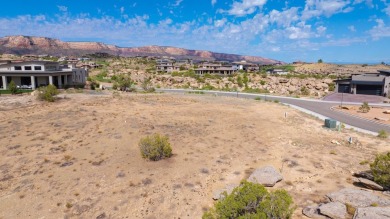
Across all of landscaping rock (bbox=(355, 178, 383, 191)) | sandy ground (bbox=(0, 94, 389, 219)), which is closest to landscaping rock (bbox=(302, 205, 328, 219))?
sandy ground (bbox=(0, 94, 389, 219))

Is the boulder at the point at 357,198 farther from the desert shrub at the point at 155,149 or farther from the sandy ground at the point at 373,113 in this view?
the sandy ground at the point at 373,113

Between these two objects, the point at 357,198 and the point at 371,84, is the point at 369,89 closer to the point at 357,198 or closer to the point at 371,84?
the point at 371,84

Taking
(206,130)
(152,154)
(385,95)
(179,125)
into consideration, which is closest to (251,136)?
(206,130)

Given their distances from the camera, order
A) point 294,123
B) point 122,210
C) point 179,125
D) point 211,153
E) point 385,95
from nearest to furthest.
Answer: point 122,210
point 211,153
point 179,125
point 294,123
point 385,95

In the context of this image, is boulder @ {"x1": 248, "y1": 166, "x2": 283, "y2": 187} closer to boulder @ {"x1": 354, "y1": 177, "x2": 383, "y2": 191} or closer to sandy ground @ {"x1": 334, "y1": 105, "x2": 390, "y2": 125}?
boulder @ {"x1": 354, "y1": 177, "x2": 383, "y2": 191}

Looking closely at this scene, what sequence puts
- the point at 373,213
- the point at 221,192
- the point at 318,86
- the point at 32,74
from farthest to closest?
the point at 318,86 < the point at 32,74 < the point at 221,192 < the point at 373,213

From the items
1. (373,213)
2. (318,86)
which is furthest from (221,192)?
(318,86)

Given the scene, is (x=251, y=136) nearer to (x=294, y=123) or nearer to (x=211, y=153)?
(x=211, y=153)
